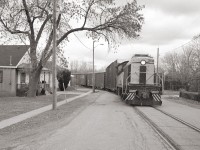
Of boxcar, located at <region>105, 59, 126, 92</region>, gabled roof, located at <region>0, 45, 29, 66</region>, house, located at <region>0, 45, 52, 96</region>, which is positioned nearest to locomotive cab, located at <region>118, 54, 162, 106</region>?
boxcar, located at <region>105, 59, 126, 92</region>

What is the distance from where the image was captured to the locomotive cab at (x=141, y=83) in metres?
25.0

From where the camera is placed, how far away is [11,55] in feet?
134

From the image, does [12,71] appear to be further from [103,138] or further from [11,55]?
[103,138]

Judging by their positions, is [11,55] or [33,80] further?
[11,55]

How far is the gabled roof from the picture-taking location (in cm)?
3853

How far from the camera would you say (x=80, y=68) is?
613 feet

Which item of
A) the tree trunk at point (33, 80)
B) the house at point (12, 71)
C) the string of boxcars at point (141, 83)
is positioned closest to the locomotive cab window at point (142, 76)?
the string of boxcars at point (141, 83)

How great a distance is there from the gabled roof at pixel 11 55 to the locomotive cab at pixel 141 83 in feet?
53.3

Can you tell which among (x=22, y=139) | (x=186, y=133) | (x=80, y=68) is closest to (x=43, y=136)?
(x=22, y=139)

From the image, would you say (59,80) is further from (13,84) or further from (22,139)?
(22,139)

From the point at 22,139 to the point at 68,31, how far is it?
70.2 feet

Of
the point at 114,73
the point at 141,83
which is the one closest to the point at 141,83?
the point at 141,83

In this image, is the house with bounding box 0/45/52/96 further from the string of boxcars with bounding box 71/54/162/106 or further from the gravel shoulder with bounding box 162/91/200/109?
the gravel shoulder with bounding box 162/91/200/109

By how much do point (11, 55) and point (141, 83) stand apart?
2044 cm
